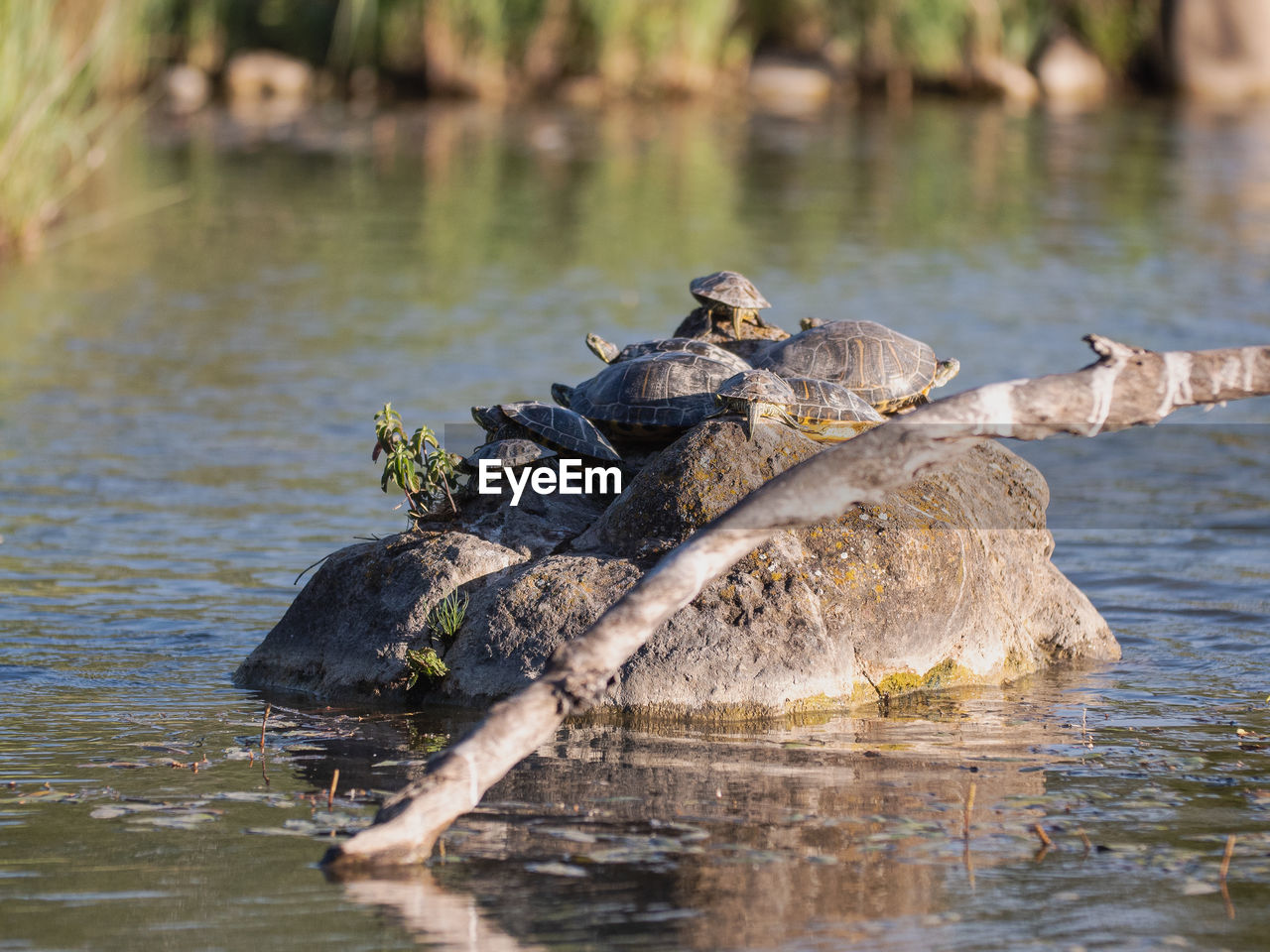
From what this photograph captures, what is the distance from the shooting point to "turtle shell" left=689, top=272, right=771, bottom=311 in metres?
8.61

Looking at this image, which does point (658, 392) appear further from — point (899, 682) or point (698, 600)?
point (899, 682)

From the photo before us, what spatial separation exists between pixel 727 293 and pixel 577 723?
2775mm

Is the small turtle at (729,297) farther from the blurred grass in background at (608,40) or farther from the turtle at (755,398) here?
the blurred grass in background at (608,40)

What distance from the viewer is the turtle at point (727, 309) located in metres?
8.63

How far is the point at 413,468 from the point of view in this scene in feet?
24.8

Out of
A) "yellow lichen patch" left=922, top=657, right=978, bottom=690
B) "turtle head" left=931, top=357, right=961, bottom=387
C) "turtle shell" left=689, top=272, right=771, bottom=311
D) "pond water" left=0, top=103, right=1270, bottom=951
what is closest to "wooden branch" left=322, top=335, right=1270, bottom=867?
"pond water" left=0, top=103, right=1270, bottom=951

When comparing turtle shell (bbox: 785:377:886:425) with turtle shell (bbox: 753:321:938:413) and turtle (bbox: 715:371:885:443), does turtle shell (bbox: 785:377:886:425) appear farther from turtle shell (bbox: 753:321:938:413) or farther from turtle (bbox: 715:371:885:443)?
turtle shell (bbox: 753:321:938:413)

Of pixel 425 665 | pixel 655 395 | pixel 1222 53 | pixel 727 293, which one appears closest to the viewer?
pixel 425 665

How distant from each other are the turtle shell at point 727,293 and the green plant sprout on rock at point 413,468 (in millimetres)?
1745

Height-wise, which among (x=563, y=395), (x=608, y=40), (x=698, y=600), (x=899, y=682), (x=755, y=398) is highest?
(x=608, y=40)

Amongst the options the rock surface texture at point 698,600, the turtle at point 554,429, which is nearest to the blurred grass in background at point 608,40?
the turtle at point 554,429

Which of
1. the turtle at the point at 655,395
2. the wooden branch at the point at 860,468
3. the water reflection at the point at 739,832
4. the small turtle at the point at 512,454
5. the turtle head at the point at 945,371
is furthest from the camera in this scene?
the turtle head at the point at 945,371

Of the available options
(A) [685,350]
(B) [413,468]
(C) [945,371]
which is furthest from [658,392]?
(C) [945,371]

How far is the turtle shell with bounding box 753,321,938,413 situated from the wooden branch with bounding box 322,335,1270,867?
2615mm
